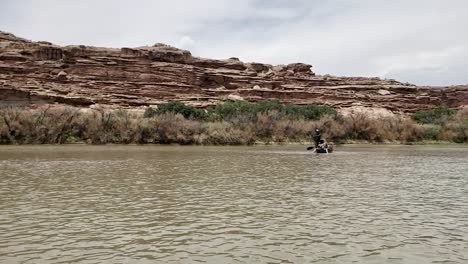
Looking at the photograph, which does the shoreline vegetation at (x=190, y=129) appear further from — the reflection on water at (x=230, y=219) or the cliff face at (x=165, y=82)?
the reflection on water at (x=230, y=219)

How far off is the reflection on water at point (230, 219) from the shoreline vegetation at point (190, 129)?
28752 millimetres

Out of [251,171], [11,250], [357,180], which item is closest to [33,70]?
[251,171]

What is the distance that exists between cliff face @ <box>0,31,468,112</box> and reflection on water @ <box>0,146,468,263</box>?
56.8 meters

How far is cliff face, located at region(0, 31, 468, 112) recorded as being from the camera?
7106cm

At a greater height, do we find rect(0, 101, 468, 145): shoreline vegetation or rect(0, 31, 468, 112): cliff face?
rect(0, 31, 468, 112): cliff face

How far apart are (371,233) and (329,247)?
1310mm

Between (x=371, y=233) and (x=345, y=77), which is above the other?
(x=345, y=77)

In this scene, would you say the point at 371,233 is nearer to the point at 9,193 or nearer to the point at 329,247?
the point at 329,247

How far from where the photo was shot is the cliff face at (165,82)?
71062 mm

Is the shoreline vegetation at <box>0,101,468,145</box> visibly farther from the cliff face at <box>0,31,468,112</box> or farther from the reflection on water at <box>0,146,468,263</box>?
the reflection on water at <box>0,146,468,263</box>

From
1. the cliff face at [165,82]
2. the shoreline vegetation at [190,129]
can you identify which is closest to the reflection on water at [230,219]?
the shoreline vegetation at [190,129]

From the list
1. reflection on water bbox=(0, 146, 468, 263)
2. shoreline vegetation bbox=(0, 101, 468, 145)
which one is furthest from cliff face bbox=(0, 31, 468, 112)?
reflection on water bbox=(0, 146, 468, 263)

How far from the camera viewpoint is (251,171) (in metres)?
19.4

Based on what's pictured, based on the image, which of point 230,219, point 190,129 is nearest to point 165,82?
point 190,129
